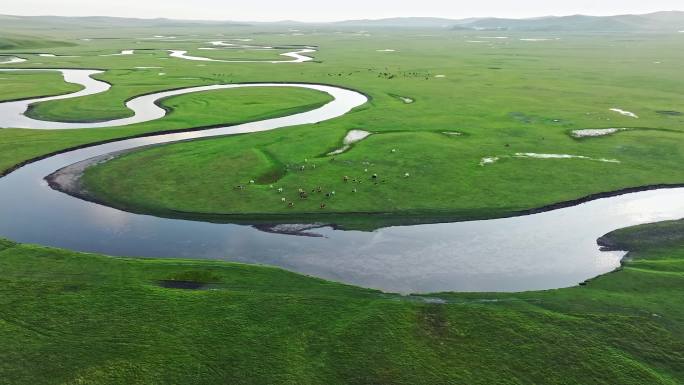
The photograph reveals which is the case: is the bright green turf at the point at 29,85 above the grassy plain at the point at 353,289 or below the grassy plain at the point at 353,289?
above

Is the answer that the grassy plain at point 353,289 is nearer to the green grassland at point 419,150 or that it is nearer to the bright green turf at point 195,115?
the green grassland at point 419,150

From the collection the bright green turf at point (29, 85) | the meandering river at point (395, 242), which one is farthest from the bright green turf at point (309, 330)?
the bright green turf at point (29, 85)

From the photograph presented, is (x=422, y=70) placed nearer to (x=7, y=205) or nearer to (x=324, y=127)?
(x=324, y=127)

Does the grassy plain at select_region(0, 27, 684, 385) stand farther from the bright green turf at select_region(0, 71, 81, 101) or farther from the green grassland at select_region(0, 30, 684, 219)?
the bright green turf at select_region(0, 71, 81, 101)

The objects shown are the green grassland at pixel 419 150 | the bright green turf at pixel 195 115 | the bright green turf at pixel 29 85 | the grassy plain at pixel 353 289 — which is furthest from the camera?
the bright green turf at pixel 29 85

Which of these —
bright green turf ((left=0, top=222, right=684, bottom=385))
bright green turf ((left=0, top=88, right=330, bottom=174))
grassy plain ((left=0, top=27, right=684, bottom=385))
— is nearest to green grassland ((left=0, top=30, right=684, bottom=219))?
grassy plain ((left=0, top=27, right=684, bottom=385))

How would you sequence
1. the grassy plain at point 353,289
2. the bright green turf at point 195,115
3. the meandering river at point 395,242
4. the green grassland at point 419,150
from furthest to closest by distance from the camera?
1. the bright green turf at point 195,115
2. the green grassland at point 419,150
3. the meandering river at point 395,242
4. the grassy plain at point 353,289

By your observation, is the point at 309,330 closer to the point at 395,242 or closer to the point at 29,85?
the point at 395,242
